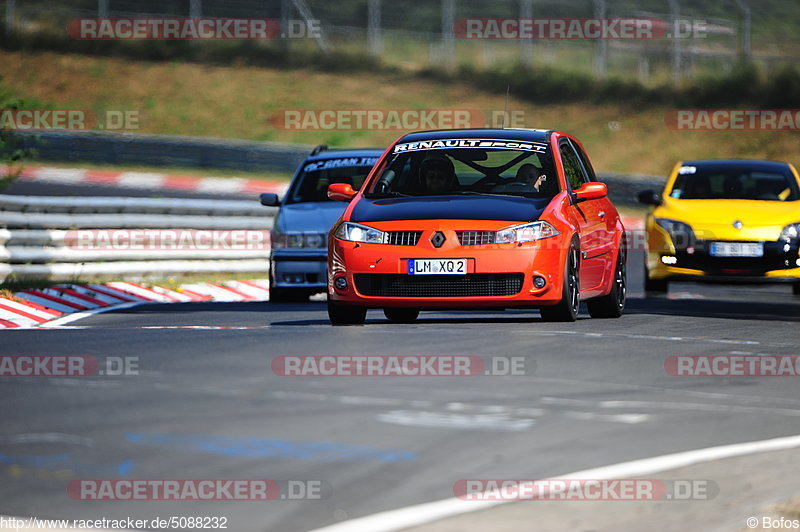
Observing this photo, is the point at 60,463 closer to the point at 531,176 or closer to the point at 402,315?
the point at 531,176

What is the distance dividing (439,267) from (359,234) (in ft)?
2.28

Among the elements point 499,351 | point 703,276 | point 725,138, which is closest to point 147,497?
point 499,351

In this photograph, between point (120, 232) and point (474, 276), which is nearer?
point (474, 276)

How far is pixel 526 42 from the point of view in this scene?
42.0 m

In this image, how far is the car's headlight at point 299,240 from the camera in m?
15.8

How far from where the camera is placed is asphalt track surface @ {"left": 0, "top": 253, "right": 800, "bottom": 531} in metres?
6.01

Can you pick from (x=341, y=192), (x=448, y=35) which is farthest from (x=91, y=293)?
(x=448, y=35)

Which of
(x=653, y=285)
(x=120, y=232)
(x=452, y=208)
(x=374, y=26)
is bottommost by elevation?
(x=653, y=285)

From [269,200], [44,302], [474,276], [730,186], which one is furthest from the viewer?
[730,186]

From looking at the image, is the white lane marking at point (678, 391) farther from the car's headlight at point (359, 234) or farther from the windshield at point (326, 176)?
the windshield at point (326, 176)

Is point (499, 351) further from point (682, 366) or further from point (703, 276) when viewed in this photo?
point (703, 276)

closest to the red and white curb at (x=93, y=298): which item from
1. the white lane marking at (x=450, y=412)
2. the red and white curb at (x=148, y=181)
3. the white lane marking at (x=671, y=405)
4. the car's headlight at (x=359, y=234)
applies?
the car's headlight at (x=359, y=234)

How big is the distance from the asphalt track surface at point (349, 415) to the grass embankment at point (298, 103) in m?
31.0

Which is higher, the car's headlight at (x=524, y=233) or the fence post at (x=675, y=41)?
the fence post at (x=675, y=41)
